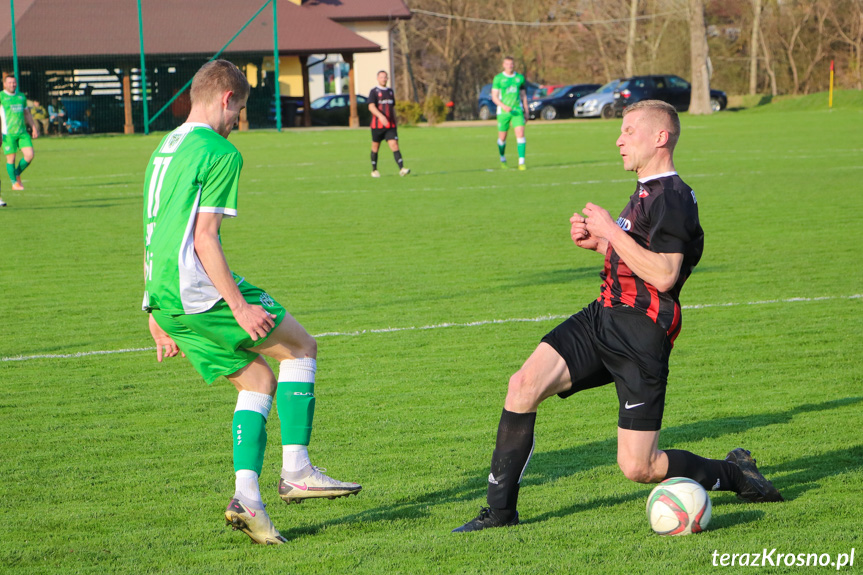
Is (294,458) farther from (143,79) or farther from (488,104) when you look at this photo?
(488,104)

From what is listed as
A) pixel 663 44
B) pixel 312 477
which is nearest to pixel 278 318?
pixel 312 477

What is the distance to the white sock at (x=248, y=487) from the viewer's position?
149 inches

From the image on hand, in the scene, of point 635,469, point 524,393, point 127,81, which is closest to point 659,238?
point 524,393

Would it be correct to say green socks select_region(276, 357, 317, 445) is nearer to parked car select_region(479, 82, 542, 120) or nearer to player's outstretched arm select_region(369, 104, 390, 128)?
player's outstretched arm select_region(369, 104, 390, 128)

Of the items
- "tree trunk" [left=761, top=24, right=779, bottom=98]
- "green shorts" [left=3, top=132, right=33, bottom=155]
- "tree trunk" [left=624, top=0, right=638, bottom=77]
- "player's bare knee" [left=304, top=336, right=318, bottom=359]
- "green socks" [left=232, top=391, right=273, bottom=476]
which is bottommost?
"green socks" [left=232, top=391, right=273, bottom=476]

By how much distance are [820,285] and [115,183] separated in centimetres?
1521

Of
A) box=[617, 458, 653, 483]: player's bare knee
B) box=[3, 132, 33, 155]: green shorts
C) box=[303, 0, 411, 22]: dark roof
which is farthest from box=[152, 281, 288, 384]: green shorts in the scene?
box=[303, 0, 411, 22]: dark roof

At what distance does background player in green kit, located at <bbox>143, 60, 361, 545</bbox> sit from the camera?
371 centimetres

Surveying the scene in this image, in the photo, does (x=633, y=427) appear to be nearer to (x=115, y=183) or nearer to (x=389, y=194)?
(x=389, y=194)

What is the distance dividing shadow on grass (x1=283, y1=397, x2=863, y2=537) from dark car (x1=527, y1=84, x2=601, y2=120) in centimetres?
4084

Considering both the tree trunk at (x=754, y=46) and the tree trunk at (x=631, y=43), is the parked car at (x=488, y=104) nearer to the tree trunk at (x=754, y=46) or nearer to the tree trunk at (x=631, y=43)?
the tree trunk at (x=631, y=43)

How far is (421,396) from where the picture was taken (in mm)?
6113

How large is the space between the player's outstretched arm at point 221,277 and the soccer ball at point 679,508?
5.42ft

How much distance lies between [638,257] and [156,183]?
1.85 meters
